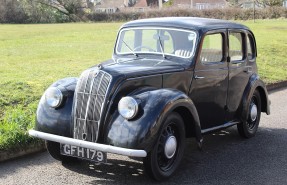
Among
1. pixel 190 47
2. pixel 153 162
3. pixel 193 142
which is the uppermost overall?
pixel 190 47

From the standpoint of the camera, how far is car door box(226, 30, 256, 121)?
22.1 ft

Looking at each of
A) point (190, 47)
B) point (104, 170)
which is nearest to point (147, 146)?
point (104, 170)

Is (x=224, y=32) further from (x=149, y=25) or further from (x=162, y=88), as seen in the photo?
(x=162, y=88)

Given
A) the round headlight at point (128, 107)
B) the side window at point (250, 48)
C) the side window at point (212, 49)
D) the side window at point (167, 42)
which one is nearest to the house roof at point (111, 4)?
the side window at point (250, 48)

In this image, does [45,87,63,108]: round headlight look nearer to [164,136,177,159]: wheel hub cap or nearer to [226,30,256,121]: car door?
[164,136,177,159]: wheel hub cap

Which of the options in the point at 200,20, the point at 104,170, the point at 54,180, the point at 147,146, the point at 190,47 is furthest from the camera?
the point at 200,20

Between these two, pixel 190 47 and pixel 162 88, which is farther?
pixel 190 47

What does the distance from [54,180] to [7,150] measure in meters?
1.02

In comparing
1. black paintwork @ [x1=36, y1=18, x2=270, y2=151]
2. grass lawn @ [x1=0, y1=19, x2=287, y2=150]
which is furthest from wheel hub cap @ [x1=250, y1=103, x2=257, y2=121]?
grass lawn @ [x1=0, y1=19, x2=287, y2=150]

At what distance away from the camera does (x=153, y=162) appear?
16.4 feet

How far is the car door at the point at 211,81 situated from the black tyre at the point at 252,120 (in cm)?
59

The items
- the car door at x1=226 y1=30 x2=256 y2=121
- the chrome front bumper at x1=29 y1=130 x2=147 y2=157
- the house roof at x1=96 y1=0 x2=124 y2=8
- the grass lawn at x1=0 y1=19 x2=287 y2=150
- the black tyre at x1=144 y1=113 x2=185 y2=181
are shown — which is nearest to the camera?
the chrome front bumper at x1=29 y1=130 x2=147 y2=157

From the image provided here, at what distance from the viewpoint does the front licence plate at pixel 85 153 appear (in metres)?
4.88

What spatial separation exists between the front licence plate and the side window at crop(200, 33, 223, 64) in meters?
2.13
